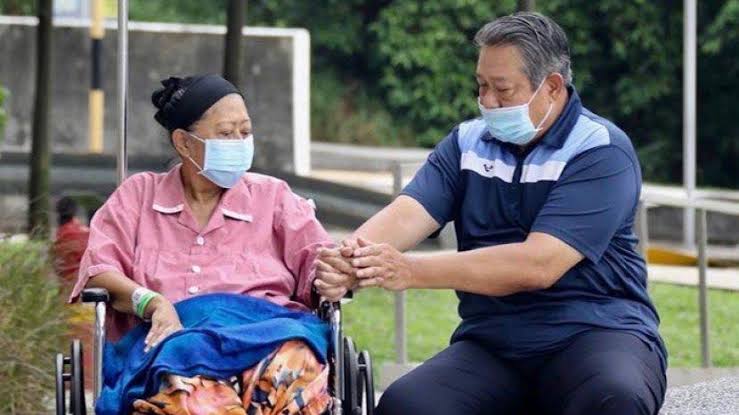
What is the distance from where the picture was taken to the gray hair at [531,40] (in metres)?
4.95

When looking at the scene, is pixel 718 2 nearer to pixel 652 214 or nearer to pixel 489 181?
pixel 652 214

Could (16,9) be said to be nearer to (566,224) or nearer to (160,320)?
(160,320)

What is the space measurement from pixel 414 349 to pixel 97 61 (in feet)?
31.5

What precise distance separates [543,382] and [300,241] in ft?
2.85

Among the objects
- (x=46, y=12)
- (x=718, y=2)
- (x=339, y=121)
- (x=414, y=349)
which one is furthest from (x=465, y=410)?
(x=339, y=121)

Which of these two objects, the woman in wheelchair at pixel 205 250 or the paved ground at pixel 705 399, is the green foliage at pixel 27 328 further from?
the paved ground at pixel 705 399

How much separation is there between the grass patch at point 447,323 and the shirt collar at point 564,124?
4.37m

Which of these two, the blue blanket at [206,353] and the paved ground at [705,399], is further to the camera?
the paved ground at [705,399]

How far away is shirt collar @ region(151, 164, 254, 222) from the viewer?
17.7 feet

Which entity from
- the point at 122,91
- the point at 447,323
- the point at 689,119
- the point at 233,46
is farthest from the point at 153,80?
the point at 122,91

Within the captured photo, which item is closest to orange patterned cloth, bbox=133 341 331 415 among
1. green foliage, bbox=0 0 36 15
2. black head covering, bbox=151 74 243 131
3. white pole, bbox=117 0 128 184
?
black head covering, bbox=151 74 243 131

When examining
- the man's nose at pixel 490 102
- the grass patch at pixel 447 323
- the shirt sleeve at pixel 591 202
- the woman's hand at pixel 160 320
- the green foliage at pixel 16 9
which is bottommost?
the grass patch at pixel 447 323

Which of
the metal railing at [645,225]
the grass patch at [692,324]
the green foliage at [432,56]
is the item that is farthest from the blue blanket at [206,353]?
the green foliage at [432,56]

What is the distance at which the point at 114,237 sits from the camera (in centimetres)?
532
